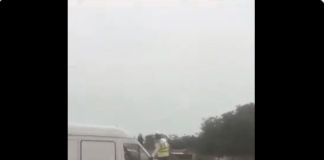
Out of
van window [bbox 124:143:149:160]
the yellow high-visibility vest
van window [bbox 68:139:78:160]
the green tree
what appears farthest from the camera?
van window [bbox 124:143:149:160]

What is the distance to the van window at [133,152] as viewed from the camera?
5847 mm

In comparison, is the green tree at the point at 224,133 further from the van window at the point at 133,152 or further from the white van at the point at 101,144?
the van window at the point at 133,152

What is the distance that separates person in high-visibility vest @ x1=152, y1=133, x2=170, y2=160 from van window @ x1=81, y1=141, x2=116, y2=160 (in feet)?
2.90

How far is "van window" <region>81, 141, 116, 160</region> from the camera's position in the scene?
5523 millimetres

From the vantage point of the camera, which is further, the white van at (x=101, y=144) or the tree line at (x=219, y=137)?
the white van at (x=101, y=144)

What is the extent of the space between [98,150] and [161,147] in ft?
4.66

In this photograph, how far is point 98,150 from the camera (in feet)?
18.6

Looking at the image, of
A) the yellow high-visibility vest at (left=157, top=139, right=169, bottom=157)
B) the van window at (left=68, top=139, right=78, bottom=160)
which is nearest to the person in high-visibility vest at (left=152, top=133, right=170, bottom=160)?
the yellow high-visibility vest at (left=157, top=139, right=169, bottom=157)

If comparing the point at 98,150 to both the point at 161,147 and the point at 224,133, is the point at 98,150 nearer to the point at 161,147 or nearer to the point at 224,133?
the point at 161,147

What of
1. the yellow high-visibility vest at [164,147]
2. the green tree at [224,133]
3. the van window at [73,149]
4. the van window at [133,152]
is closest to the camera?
the green tree at [224,133]

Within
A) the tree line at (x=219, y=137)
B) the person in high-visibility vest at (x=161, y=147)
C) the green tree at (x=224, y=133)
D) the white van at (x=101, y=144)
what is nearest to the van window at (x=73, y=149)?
the white van at (x=101, y=144)

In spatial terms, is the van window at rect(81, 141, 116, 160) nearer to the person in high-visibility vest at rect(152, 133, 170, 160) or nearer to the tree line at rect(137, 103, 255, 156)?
the person in high-visibility vest at rect(152, 133, 170, 160)

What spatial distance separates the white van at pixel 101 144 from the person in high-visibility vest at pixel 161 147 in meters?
0.54
